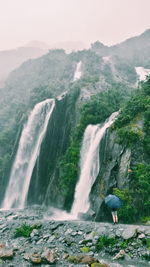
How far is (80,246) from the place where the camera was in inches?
483

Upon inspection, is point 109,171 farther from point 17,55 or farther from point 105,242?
point 17,55

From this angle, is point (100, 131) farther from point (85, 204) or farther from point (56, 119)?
point (56, 119)

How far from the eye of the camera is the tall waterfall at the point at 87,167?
23.0 m

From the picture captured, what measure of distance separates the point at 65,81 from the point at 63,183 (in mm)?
39803

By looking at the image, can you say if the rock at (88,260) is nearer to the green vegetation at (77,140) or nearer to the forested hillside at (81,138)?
the forested hillside at (81,138)

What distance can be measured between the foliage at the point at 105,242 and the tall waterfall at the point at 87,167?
968 centimetres

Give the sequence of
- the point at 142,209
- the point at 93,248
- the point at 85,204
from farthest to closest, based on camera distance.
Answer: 1. the point at 85,204
2. the point at 142,209
3. the point at 93,248

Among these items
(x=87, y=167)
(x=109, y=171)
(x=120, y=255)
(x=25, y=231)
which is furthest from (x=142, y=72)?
(x=120, y=255)

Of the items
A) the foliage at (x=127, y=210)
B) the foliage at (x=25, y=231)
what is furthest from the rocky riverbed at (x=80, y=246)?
the foliage at (x=127, y=210)

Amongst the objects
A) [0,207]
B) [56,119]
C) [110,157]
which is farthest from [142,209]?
[0,207]

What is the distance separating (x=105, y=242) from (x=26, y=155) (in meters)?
25.5

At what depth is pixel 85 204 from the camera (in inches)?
883

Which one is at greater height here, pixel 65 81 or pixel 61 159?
pixel 65 81

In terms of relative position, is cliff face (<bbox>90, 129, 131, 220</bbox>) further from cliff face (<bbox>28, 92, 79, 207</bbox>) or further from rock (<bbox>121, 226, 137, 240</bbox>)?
cliff face (<bbox>28, 92, 79, 207</bbox>)
